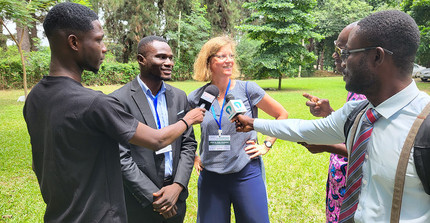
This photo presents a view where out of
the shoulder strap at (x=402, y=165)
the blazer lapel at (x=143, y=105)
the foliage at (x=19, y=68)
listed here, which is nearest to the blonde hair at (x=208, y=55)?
the blazer lapel at (x=143, y=105)

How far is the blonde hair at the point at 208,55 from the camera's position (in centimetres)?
324

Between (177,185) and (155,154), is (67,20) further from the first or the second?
(177,185)

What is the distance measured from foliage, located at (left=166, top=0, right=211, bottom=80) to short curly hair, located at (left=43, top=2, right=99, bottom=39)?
104ft

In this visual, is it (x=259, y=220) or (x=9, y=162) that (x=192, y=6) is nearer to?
(x=9, y=162)

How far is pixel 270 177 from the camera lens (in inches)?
233

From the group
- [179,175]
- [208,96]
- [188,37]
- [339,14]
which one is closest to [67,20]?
[208,96]

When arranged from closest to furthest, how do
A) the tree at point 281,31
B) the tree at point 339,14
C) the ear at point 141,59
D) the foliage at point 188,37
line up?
the ear at point 141,59
the tree at point 281,31
the foliage at point 188,37
the tree at point 339,14

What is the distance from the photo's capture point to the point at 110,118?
5.65 ft

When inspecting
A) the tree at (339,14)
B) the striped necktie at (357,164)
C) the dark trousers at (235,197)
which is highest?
the tree at (339,14)

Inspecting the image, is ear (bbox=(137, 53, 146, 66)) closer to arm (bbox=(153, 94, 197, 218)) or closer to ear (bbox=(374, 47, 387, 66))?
arm (bbox=(153, 94, 197, 218))

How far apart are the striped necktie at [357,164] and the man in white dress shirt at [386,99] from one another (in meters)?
0.03

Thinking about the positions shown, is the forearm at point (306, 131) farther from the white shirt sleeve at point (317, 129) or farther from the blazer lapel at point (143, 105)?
the blazer lapel at point (143, 105)

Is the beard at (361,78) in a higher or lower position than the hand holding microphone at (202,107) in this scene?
higher

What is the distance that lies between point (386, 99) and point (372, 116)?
0.36ft
